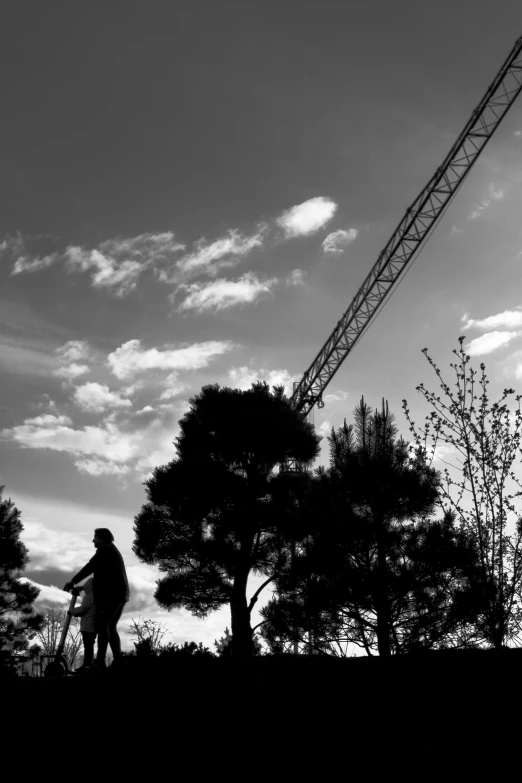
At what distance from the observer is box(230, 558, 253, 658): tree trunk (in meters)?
21.2

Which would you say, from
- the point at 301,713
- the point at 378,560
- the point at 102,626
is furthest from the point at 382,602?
the point at 301,713

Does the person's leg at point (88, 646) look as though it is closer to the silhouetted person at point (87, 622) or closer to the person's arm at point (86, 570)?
the silhouetted person at point (87, 622)

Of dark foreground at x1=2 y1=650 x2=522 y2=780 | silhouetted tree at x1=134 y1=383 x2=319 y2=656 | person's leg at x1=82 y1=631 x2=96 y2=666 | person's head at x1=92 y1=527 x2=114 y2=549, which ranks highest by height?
silhouetted tree at x1=134 y1=383 x2=319 y2=656

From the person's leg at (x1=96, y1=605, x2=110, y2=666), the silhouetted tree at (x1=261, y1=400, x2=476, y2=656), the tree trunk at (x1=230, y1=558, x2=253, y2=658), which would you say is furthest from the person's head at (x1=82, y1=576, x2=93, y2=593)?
the tree trunk at (x1=230, y1=558, x2=253, y2=658)

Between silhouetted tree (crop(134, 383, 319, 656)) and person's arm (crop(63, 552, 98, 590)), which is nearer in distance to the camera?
person's arm (crop(63, 552, 98, 590))

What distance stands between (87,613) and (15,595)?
1693 centimetres

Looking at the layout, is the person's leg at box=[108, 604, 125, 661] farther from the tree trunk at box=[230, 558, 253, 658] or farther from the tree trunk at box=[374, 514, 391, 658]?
the tree trunk at box=[230, 558, 253, 658]

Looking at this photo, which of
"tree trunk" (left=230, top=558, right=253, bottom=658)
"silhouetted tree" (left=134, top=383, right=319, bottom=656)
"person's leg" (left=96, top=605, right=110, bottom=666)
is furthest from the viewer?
"silhouetted tree" (left=134, top=383, right=319, bottom=656)

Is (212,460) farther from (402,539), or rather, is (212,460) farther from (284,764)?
(284,764)

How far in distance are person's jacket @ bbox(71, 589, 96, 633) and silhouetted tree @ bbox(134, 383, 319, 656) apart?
13571 millimetres

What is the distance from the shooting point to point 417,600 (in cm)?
1530

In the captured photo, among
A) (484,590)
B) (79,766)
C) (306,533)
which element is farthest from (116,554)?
(306,533)

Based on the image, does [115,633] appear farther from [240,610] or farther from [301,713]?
[240,610]

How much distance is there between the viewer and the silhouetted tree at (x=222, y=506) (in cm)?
2223
